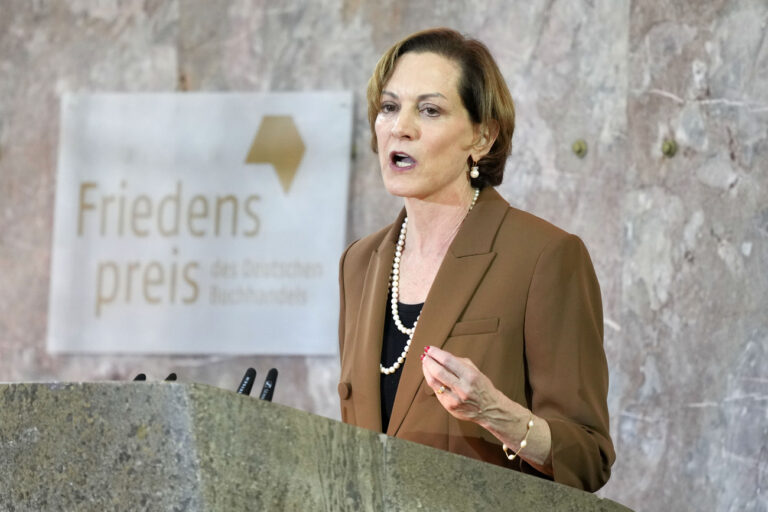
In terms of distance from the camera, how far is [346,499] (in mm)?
1492

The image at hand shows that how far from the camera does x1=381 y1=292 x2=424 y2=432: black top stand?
2338 millimetres

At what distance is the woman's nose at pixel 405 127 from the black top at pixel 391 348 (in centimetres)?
35

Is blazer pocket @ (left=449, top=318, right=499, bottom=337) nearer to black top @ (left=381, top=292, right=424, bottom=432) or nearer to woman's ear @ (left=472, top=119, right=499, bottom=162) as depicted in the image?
black top @ (left=381, top=292, right=424, bottom=432)

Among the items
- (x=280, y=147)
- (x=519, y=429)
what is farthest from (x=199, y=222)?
(x=519, y=429)

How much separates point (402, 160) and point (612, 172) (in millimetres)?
2026

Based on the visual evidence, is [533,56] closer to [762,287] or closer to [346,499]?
[762,287]

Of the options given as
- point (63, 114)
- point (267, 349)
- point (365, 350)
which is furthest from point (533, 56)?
point (365, 350)

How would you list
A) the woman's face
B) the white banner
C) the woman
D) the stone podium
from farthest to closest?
the white banner < the woman's face < the woman < the stone podium

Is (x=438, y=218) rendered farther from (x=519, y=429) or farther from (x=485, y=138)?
(x=519, y=429)

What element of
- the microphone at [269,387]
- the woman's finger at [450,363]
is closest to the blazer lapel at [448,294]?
the microphone at [269,387]

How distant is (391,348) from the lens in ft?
7.89

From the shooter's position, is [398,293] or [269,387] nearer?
[269,387]

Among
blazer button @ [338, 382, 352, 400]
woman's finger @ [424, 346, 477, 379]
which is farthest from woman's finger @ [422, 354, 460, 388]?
blazer button @ [338, 382, 352, 400]

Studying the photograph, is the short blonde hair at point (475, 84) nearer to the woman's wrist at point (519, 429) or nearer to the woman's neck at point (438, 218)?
the woman's neck at point (438, 218)
